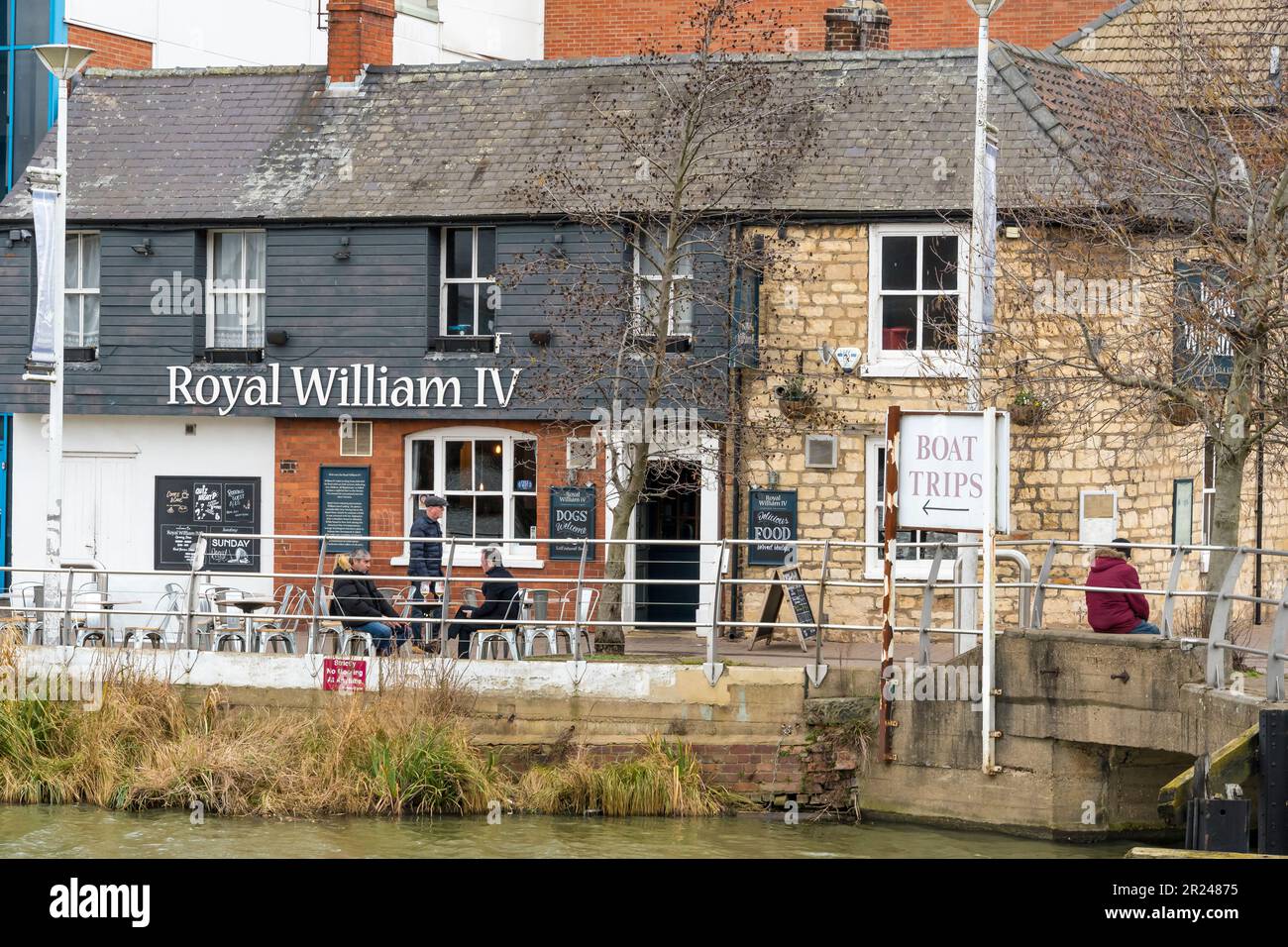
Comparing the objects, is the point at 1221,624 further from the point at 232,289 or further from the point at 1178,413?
the point at 232,289

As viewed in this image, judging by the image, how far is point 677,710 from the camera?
18.4m

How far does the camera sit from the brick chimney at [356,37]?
87.1 feet

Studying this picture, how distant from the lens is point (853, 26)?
27453mm

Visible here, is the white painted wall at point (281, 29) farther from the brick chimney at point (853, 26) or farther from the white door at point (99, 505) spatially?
the brick chimney at point (853, 26)

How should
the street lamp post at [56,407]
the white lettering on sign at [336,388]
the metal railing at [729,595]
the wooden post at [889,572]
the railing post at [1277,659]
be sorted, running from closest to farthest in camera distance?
the railing post at [1277,659]
the metal railing at [729,595]
the wooden post at [889,572]
the street lamp post at [56,407]
the white lettering on sign at [336,388]

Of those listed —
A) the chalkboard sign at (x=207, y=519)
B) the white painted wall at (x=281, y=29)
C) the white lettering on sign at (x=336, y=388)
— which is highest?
the white painted wall at (x=281, y=29)

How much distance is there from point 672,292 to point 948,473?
6890 mm

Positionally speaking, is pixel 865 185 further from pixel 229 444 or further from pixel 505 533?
pixel 229 444

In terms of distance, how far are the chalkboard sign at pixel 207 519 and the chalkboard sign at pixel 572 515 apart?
13.5 ft

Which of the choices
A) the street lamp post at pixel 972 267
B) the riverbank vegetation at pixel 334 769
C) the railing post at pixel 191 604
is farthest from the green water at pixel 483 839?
the street lamp post at pixel 972 267

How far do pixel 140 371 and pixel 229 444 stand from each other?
5.01 feet

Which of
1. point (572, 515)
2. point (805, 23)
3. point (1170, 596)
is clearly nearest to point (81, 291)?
point (572, 515)

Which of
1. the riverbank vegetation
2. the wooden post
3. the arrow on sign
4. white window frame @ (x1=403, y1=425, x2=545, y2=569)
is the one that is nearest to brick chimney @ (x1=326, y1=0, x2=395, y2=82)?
white window frame @ (x1=403, y1=425, x2=545, y2=569)
